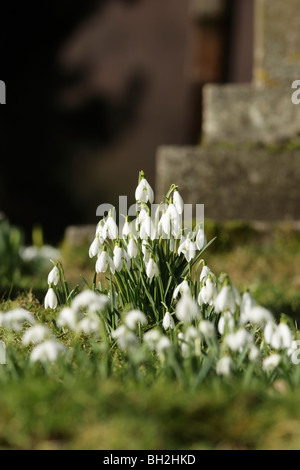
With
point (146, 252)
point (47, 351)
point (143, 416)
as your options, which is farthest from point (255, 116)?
point (143, 416)

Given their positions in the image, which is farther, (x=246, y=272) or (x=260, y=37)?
(x=260, y=37)

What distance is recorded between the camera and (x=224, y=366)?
216 cm

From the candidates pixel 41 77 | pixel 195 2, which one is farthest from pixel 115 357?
pixel 41 77

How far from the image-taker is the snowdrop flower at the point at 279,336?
7.32 feet

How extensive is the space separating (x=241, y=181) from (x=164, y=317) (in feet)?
11.0

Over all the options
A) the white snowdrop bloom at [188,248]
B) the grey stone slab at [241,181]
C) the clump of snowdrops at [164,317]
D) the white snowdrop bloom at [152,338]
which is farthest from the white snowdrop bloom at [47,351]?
the grey stone slab at [241,181]

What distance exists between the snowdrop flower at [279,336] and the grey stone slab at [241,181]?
360 centimetres

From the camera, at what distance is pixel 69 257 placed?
5590 millimetres

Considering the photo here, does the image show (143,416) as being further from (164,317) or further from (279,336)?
(164,317)

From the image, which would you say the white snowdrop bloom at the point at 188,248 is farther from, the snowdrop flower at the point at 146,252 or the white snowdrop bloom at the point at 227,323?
the white snowdrop bloom at the point at 227,323

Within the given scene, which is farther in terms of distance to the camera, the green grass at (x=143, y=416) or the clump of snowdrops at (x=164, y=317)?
the clump of snowdrops at (x=164, y=317)

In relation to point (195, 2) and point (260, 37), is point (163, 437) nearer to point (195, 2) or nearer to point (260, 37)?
point (260, 37)

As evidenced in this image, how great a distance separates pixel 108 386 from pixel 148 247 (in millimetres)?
1049

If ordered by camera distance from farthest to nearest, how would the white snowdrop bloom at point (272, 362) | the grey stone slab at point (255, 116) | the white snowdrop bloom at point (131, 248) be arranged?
the grey stone slab at point (255, 116) → the white snowdrop bloom at point (131, 248) → the white snowdrop bloom at point (272, 362)
